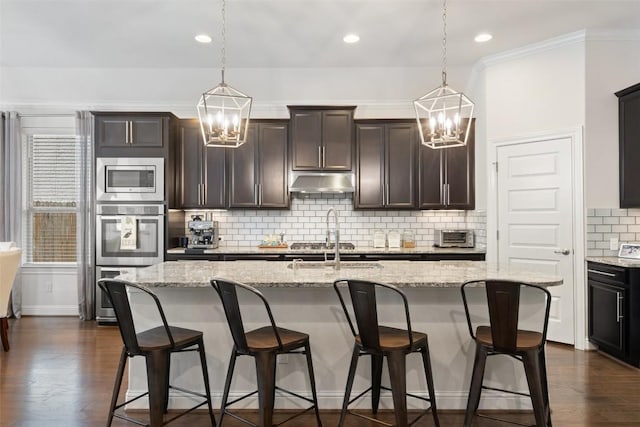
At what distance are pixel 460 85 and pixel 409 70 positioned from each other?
700mm

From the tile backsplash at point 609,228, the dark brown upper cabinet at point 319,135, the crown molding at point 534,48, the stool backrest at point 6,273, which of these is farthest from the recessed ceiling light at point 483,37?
the stool backrest at point 6,273

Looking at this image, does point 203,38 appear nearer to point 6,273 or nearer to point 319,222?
point 319,222

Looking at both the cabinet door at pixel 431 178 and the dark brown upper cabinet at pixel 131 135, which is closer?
the dark brown upper cabinet at pixel 131 135

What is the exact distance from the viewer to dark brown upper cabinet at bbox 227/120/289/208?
5234 millimetres

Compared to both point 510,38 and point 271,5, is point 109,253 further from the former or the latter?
point 510,38

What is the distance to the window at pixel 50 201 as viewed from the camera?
557 cm

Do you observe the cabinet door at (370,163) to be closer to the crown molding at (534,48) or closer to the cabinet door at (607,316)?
the crown molding at (534,48)

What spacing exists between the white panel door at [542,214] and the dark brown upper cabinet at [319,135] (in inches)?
74.5

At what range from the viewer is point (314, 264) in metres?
3.48

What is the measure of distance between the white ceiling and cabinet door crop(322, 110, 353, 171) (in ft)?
2.19

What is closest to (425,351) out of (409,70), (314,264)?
(314,264)

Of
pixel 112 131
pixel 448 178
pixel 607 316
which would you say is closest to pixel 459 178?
pixel 448 178

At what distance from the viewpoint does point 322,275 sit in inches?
108

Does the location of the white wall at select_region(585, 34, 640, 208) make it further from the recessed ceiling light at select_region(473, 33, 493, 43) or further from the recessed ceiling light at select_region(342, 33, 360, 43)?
the recessed ceiling light at select_region(342, 33, 360, 43)
